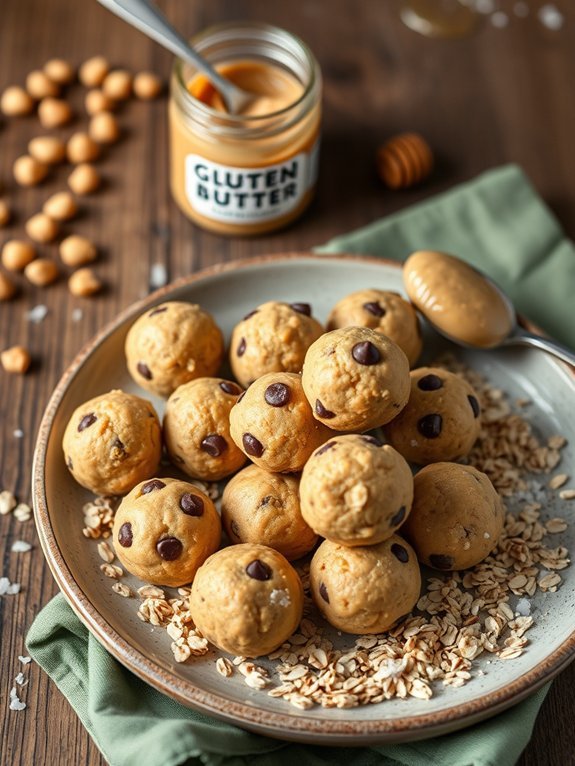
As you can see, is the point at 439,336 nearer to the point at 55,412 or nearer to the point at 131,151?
the point at 55,412

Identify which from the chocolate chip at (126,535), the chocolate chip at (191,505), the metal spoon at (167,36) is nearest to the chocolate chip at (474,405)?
the chocolate chip at (191,505)

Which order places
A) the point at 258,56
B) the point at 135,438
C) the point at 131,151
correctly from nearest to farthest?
the point at 135,438
the point at 258,56
the point at 131,151

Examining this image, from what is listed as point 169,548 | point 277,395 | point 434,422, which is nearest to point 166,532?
point 169,548

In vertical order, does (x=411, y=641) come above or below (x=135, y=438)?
below

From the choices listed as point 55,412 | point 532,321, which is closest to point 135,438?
point 55,412

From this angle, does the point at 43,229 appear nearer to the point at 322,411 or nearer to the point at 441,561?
the point at 322,411

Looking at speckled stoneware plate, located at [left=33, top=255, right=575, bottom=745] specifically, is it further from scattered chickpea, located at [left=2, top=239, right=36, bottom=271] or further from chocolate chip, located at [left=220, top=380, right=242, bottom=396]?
scattered chickpea, located at [left=2, top=239, right=36, bottom=271]

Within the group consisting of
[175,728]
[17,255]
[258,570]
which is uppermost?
[258,570]
